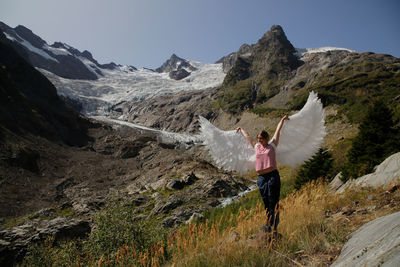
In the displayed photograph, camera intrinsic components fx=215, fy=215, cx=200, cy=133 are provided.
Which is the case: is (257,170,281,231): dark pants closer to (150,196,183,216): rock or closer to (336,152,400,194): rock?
(336,152,400,194): rock

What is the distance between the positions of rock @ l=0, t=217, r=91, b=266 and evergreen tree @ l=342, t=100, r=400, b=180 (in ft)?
46.1

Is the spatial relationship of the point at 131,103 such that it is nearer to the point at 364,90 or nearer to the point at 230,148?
the point at 364,90

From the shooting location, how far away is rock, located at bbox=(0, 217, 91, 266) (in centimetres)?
1139

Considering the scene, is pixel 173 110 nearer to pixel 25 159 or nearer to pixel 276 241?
pixel 25 159

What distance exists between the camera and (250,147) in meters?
4.02

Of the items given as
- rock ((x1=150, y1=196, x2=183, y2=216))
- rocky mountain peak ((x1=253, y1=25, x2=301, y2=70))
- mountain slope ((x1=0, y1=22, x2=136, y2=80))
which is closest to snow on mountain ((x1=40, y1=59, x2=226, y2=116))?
mountain slope ((x1=0, y1=22, x2=136, y2=80))

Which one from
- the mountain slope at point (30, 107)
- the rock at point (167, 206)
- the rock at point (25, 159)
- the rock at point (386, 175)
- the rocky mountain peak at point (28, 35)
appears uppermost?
the rocky mountain peak at point (28, 35)

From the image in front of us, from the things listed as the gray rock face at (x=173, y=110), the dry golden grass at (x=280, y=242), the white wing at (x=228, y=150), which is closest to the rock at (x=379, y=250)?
the dry golden grass at (x=280, y=242)

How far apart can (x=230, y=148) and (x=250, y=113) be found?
3766 inches

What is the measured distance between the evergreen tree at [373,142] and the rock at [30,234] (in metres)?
14.1

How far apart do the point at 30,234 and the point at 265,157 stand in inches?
620

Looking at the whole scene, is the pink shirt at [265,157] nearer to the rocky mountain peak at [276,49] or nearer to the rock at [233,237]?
the rock at [233,237]

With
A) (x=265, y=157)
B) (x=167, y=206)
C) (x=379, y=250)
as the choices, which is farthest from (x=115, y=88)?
(x=379, y=250)

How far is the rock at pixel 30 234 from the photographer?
37.4 ft
